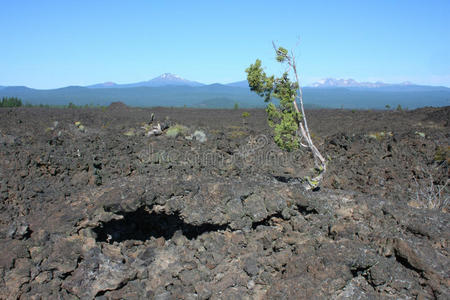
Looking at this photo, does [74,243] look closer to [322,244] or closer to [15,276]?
[15,276]

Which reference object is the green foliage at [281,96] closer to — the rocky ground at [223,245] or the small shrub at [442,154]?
the rocky ground at [223,245]

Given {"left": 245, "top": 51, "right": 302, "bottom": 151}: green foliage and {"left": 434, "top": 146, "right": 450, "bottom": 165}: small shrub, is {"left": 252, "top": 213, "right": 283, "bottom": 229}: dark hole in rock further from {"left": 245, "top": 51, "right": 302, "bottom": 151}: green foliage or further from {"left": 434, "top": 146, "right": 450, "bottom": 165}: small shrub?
{"left": 434, "top": 146, "right": 450, "bottom": 165}: small shrub

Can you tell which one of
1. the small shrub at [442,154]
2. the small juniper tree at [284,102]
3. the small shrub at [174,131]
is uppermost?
the small juniper tree at [284,102]

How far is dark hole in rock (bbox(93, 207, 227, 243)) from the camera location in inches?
225

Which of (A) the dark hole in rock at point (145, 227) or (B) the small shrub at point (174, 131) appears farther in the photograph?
(B) the small shrub at point (174, 131)

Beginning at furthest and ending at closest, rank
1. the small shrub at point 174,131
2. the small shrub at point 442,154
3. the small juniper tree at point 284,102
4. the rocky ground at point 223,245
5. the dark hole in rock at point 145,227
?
the small shrub at point 174,131 → the small shrub at point 442,154 → the small juniper tree at point 284,102 → the dark hole in rock at point 145,227 → the rocky ground at point 223,245

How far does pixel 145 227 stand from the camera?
20.3 ft

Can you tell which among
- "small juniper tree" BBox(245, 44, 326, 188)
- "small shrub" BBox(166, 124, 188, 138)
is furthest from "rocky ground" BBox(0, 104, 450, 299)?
"small shrub" BBox(166, 124, 188, 138)

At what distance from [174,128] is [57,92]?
190475 millimetres

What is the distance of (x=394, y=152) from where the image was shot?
40.8ft

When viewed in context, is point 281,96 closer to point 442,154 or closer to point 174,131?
point 442,154

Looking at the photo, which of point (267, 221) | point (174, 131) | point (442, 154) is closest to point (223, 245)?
point (267, 221)

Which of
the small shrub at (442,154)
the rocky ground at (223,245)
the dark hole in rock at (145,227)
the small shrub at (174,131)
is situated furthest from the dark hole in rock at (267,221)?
the small shrub at (174,131)

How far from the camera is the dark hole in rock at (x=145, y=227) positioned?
18.7 feet
